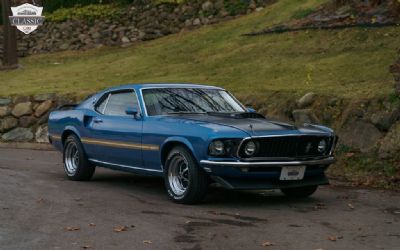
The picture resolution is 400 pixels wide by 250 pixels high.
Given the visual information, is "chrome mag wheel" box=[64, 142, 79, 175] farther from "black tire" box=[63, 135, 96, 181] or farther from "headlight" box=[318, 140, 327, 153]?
"headlight" box=[318, 140, 327, 153]

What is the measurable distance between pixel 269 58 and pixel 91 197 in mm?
9145

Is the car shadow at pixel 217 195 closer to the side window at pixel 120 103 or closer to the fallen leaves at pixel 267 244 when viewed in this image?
the side window at pixel 120 103

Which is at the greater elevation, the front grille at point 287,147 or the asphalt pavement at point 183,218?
the front grille at point 287,147

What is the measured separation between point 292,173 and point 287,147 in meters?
0.32

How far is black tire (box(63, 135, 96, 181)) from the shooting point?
35.9 feet

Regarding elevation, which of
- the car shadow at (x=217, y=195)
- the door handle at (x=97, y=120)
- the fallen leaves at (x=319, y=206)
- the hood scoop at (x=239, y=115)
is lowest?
the car shadow at (x=217, y=195)

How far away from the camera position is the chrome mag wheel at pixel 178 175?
352 inches

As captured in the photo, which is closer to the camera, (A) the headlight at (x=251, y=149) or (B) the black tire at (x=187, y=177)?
(A) the headlight at (x=251, y=149)

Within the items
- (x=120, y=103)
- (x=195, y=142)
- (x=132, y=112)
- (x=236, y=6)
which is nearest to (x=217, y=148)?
(x=195, y=142)

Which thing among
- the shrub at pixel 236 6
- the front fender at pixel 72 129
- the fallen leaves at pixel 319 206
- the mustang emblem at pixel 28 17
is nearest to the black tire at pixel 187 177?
the fallen leaves at pixel 319 206

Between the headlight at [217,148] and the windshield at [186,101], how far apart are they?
1345 millimetres

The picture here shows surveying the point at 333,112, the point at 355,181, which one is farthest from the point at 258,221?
the point at 333,112

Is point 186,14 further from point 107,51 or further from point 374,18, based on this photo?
point 374,18

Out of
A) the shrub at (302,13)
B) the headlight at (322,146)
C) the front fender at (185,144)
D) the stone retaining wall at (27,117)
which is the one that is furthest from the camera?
the shrub at (302,13)
